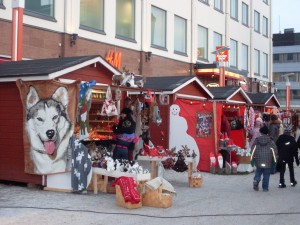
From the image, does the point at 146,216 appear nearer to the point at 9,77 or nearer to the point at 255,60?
the point at 9,77

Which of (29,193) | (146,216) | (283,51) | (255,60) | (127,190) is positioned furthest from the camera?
(283,51)

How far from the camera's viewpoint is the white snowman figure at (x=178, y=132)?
15.5 meters


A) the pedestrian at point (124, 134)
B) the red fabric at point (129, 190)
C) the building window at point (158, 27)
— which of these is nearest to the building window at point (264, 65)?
the building window at point (158, 27)

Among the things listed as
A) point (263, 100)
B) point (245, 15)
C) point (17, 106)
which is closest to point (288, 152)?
point (17, 106)

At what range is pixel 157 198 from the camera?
376 inches

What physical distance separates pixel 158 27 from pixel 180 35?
234cm

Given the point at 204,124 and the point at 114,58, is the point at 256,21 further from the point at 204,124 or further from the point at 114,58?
the point at 204,124

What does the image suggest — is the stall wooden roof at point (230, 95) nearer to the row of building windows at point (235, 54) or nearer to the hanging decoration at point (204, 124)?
the hanging decoration at point (204, 124)

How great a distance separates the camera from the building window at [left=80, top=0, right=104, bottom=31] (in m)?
19.0

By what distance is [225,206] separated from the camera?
988 cm

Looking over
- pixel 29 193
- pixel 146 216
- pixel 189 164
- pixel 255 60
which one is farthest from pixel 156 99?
pixel 255 60

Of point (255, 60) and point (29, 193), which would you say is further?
point (255, 60)

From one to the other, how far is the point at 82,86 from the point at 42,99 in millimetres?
953

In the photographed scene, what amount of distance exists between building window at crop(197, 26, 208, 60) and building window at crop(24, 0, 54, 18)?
482 inches
